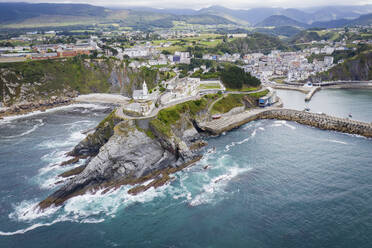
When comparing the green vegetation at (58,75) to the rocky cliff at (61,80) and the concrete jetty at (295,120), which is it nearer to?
the rocky cliff at (61,80)

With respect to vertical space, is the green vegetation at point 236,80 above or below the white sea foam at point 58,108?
above

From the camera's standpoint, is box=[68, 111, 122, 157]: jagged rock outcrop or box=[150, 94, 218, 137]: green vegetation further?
box=[68, 111, 122, 157]: jagged rock outcrop

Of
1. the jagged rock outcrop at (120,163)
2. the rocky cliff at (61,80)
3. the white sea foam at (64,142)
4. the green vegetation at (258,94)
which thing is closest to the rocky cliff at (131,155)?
the jagged rock outcrop at (120,163)

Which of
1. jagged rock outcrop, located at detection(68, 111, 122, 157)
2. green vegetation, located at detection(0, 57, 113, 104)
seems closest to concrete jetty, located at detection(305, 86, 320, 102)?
jagged rock outcrop, located at detection(68, 111, 122, 157)

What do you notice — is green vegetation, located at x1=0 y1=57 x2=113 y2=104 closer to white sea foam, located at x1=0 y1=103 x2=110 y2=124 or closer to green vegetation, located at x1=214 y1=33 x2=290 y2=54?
white sea foam, located at x1=0 y1=103 x2=110 y2=124

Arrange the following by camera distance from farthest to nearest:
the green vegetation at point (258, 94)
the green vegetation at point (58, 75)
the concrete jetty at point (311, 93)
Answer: the green vegetation at point (58, 75) < the concrete jetty at point (311, 93) < the green vegetation at point (258, 94)

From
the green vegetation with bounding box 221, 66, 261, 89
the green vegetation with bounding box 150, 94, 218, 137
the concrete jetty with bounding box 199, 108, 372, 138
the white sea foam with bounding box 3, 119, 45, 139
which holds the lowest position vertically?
the white sea foam with bounding box 3, 119, 45, 139
